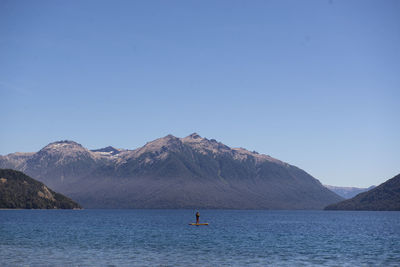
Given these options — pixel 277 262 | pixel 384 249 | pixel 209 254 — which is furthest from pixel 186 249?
pixel 384 249

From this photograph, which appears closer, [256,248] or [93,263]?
[93,263]

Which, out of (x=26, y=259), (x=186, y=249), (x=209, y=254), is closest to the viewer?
(x=26, y=259)

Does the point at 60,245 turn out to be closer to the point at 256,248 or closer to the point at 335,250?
the point at 256,248

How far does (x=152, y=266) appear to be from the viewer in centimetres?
5584

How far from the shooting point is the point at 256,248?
3113 inches

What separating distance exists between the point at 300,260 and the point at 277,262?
12.9ft

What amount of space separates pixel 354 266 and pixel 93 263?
1335 inches

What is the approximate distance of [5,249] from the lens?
70.9 meters

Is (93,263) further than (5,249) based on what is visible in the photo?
No

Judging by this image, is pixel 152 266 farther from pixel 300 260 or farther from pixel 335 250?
pixel 335 250

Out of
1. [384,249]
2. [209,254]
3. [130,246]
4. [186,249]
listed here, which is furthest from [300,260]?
[130,246]

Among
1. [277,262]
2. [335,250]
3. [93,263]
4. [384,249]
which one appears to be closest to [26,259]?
[93,263]

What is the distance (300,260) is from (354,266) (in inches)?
295

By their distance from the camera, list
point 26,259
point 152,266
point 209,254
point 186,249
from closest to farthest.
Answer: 1. point 152,266
2. point 26,259
3. point 209,254
4. point 186,249
